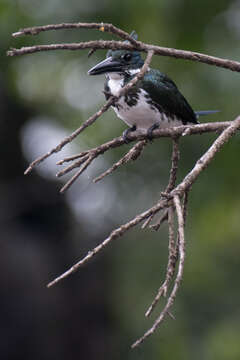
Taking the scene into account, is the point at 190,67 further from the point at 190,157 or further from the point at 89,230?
the point at 89,230

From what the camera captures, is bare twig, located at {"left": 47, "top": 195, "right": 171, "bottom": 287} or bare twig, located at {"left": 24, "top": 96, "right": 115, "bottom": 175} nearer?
bare twig, located at {"left": 47, "top": 195, "right": 171, "bottom": 287}

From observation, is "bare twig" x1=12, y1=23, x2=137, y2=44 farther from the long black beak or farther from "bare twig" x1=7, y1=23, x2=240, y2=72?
the long black beak

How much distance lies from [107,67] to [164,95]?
1.97ft

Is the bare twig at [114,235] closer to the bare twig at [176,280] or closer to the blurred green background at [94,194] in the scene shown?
the bare twig at [176,280]

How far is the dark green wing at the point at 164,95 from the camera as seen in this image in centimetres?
375

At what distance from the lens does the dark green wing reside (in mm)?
3750

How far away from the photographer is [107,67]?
3291 millimetres

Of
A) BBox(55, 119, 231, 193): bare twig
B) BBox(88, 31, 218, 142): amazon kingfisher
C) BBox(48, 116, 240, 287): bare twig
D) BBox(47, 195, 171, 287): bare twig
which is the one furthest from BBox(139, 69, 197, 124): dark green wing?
BBox(47, 195, 171, 287): bare twig

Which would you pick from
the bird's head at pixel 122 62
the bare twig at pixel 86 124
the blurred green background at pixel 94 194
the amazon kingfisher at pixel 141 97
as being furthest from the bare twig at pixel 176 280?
the blurred green background at pixel 94 194

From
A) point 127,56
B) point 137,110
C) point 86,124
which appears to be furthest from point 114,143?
point 127,56

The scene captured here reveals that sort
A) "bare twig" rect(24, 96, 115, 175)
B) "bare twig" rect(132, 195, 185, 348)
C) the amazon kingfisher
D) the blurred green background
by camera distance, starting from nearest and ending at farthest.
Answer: "bare twig" rect(132, 195, 185, 348), "bare twig" rect(24, 96, 115, 175), the amazon kingfisher, the blurred green background

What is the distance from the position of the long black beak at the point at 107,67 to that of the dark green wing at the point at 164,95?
0.23 metres

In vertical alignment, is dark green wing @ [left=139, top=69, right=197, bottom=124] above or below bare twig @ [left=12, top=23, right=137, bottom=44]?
below

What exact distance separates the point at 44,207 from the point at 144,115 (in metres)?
4.15
